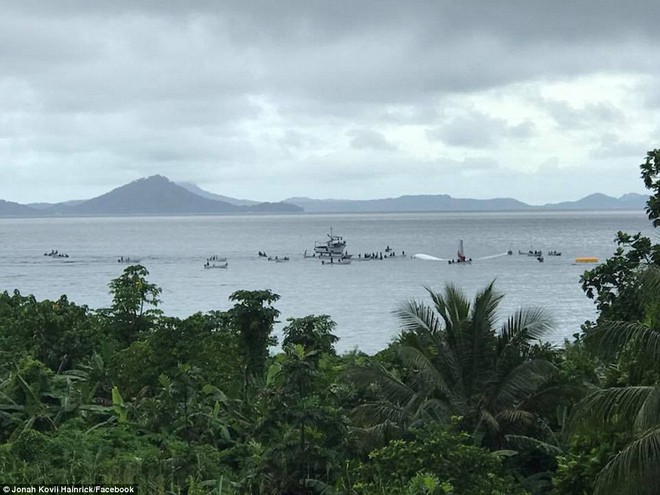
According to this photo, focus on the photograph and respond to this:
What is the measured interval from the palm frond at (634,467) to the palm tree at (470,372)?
6609mm

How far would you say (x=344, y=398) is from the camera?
22.0 metres

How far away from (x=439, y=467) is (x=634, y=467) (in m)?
3.30

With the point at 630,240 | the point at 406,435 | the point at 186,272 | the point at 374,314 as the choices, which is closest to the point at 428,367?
the point at 406,435

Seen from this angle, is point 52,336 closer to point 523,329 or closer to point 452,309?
point 452,309

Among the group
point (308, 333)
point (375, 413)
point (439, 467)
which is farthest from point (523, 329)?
point (308, 333)

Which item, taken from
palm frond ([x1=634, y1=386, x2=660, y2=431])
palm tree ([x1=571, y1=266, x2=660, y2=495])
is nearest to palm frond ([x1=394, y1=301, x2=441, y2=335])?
palm tree ([x1=571, y1=266, x2=660, y2=495])

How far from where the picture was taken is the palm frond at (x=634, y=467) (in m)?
12.2

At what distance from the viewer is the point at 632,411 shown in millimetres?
12719

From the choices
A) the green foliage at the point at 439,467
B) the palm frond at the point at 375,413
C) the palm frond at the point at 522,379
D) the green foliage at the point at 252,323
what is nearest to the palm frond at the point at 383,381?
Result: the palm frond at the point at 375,413

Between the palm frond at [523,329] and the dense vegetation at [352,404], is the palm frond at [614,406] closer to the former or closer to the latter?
the dense vegetation at [352,404]

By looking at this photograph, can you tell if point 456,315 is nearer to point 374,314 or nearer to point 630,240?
point 630,240

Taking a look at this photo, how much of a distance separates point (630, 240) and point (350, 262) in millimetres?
110648

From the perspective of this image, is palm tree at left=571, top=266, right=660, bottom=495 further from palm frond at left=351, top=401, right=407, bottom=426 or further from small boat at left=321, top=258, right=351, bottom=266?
small boat at left=321, top=258, right=351, bottom=266

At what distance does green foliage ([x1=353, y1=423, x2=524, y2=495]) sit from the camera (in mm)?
14180
